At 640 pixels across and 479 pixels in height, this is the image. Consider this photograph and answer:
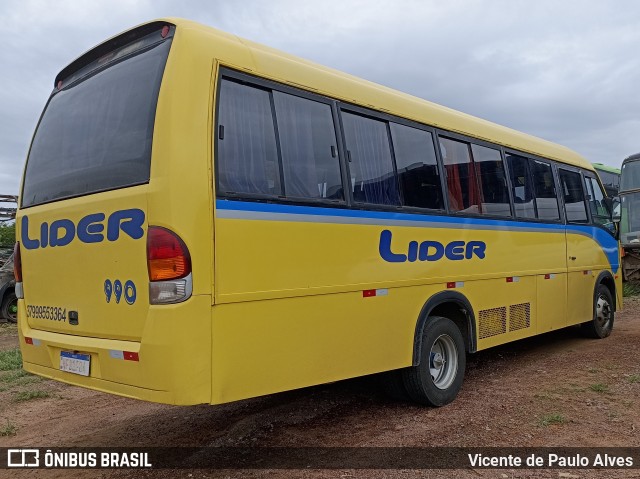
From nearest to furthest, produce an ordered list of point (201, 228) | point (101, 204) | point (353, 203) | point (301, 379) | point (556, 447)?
point (201, 228), point (101, 204), point (301, 379), point (556, 447), point (353, 203)

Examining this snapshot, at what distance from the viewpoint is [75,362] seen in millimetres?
3898

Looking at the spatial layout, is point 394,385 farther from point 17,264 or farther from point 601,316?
point 601,316

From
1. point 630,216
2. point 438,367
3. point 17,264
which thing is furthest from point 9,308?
point 630,216

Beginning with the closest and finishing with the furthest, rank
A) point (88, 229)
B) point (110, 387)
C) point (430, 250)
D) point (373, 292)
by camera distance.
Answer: point (110, 387) → point (88, 229) → point (373, 292) → point (430, 250)

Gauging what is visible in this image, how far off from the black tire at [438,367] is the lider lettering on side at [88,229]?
2.86 metres

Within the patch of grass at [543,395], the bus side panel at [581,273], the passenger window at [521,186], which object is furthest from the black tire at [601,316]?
the patch of grass at [543,395]

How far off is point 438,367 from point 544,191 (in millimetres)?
3223

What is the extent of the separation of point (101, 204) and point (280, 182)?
122 cm

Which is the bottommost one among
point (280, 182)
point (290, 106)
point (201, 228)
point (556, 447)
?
point (556, 447)

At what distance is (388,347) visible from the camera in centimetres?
475

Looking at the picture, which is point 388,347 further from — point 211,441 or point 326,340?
point 211,441

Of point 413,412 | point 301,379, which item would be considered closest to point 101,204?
point 301,379

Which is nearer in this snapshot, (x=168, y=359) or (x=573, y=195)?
(x=168, y=359)

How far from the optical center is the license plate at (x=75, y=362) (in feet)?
12.5
